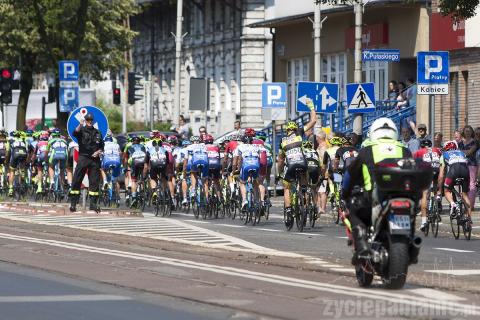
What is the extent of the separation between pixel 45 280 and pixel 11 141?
22899mm

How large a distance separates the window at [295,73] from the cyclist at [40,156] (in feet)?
78.9

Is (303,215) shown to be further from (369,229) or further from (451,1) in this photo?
(369,229)

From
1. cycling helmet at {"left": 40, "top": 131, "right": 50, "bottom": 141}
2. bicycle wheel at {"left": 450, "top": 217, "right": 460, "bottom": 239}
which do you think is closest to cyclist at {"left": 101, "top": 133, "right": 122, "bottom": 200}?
cycling helmet at {"left": 40, "top": 131, "right": 50, "bottom": 141}

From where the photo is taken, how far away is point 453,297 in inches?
531

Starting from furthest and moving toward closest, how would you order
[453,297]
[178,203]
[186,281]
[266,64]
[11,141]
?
1. [266,64]
2. [11,141]
3. [178,203]
4. [186,281]
5. [453,297]

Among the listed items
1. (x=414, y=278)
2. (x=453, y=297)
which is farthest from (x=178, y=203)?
(x=453, y=297)

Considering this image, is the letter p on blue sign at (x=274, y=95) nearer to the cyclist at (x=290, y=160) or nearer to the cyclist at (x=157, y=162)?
the cyclist at (x=157, y=162)

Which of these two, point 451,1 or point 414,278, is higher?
point 451,1

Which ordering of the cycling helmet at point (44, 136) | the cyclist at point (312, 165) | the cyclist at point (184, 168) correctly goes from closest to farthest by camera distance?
the cyclist at point (312, 165), the cyclist at point (184, 168), the cycling helmet at point (44, 136)

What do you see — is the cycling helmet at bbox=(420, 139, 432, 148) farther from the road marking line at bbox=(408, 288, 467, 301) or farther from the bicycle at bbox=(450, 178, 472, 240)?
the road marking line at bbox=(408, 288, 467, 301)

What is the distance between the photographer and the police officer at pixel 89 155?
28.0 m

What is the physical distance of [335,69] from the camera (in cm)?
5688

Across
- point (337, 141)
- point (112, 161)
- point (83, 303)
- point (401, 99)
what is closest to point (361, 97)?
point (112, 161)

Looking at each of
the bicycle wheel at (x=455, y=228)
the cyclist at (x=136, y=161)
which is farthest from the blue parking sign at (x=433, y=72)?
the cyclist at (x=136, y=161)
